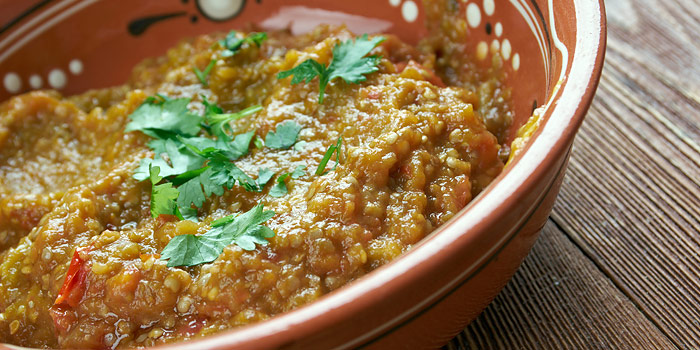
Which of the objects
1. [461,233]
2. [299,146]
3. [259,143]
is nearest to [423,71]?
[299,146]

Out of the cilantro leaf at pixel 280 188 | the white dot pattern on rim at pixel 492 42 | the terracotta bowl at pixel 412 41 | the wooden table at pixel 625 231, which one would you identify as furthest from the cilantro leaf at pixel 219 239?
the white dot pattern on rim at pixel 492 42

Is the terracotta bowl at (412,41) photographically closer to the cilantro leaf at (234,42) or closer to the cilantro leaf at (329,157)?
the cilantro leaf at (234,42)

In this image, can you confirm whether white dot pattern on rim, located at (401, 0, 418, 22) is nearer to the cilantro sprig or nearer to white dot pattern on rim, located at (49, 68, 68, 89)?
the cilantro sprig

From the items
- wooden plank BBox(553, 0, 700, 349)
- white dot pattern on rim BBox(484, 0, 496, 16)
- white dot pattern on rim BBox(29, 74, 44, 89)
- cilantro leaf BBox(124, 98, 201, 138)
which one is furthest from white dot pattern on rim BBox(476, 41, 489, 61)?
white dot pattern on rim BBox(29, 74, 44, 89)

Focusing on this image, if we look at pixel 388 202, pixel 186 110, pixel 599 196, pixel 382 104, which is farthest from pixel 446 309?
pixel 186 110

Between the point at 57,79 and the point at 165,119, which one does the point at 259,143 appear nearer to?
the point at 165,119
